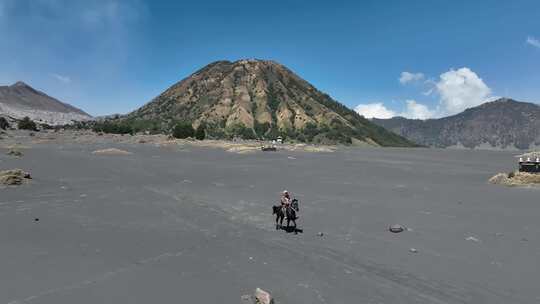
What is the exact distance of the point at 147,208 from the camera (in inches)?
867

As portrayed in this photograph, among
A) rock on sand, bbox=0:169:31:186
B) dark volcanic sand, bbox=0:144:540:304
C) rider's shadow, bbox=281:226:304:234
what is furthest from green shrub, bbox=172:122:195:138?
rider's shadow, bbox=281:226:304:234

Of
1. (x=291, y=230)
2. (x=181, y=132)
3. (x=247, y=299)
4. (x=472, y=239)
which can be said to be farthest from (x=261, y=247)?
(x=181, y=132)

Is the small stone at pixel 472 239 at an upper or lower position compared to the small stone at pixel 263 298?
upper

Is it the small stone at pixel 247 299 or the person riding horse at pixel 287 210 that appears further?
the person riding horse at pixel 287 210

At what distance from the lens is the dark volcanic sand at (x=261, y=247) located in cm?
1034

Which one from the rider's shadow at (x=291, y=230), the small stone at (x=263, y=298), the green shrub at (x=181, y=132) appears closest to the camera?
the small stone at (x=263, y=298)

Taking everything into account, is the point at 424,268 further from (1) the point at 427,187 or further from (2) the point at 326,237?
(1) the point at 427,187

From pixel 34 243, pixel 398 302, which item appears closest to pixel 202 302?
pixel 398 302

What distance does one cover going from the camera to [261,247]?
48.4 ft

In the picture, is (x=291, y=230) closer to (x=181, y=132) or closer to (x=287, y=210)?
(x=287, y=210)

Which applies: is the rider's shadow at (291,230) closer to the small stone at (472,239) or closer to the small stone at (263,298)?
the small stone at (472,239)

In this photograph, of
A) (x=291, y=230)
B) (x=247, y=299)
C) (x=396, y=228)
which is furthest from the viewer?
(x=291, y=230)

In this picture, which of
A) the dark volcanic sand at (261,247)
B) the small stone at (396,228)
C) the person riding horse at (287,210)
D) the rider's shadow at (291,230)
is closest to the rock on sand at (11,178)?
the dark volcanic sand at (261,247)

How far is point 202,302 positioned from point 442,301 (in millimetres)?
6118
